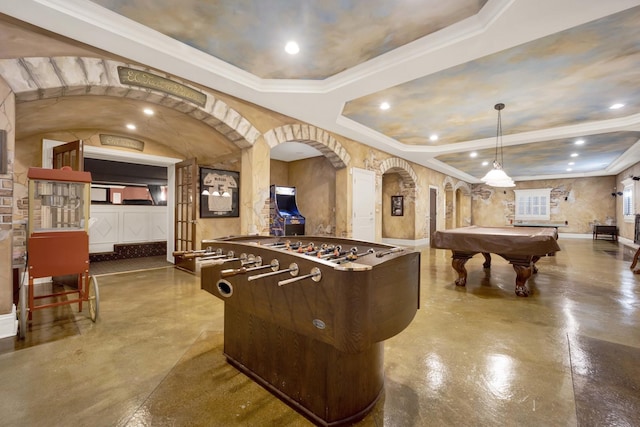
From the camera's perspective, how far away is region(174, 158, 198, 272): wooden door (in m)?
4.58

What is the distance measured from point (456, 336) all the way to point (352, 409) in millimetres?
1411

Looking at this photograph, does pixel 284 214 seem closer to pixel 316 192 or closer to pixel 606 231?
pixel 316 192

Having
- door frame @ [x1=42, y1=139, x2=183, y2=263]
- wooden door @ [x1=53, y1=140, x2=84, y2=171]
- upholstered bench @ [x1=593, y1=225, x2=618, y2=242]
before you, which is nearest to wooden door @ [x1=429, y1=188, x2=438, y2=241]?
upholstered bench @ [x1=593, y1=225, x2=618, y2=242]

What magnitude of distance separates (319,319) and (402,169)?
7.22 m

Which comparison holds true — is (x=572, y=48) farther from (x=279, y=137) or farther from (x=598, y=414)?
(x=279, y=137)

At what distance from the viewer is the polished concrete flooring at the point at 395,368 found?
145 cm

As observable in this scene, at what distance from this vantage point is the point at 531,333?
7.96ft

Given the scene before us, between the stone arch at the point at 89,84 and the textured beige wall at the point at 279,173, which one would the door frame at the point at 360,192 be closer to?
the textured beige wall at the point at 279,173

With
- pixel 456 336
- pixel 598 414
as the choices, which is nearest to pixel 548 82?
pixel 456 336

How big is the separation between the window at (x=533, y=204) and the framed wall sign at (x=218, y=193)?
13.3 meters

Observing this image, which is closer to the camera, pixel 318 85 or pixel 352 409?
pixel 352 409

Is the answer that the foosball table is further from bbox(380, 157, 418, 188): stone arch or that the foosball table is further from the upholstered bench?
the upholstered bench

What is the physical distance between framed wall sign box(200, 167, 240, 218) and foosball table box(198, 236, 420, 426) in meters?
3.36

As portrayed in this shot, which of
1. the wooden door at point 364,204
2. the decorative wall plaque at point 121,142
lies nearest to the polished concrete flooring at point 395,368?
the decorative wall plaque at point 121,142
